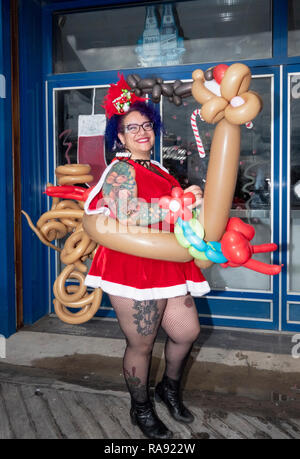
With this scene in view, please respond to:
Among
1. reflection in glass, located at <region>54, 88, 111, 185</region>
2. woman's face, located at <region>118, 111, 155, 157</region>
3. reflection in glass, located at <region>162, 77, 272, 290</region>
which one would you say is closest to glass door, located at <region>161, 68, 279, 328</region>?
reflection in glass, located at <region>162, 77, 272, 290</region>

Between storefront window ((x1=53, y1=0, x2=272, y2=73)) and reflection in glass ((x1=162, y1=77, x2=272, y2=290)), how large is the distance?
42 cm

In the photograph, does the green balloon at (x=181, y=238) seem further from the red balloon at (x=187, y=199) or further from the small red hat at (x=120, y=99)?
the small red hat at (x=120, y=99)

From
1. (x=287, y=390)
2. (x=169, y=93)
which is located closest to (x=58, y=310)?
(x=287, y=390)

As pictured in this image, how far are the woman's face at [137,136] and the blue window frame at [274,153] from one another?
1.76 meters

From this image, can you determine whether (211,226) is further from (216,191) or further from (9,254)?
(9,254)

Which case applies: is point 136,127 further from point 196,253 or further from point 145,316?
point 145,316

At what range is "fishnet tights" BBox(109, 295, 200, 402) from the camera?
1.79 meters

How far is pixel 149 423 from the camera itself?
1880 mm

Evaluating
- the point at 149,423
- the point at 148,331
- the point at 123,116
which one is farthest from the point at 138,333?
the point at 123,116

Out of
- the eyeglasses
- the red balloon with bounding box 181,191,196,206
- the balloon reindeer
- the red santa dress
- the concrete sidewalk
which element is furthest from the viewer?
the concrete sidewalk

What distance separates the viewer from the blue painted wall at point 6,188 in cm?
311

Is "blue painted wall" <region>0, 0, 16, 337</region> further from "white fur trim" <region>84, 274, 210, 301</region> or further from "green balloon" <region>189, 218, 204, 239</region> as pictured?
"green balloon" <region>189, 218, 204, 239</region>

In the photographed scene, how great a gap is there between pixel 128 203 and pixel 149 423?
107 cm
